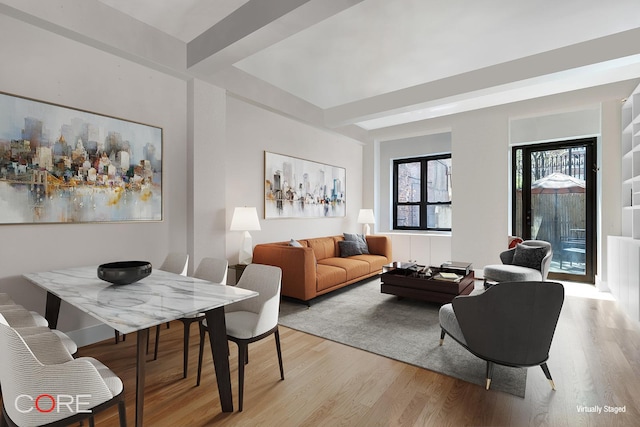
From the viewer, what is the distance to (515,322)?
209 cm

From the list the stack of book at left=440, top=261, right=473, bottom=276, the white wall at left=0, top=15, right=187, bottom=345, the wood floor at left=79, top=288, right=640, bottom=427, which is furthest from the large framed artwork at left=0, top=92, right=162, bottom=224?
the stack of book at left=440, top=261, right=473, bottom=276

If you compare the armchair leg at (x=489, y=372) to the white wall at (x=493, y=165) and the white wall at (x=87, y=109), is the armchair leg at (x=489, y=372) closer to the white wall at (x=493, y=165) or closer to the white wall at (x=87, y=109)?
the white wall at (x=87, y=109)

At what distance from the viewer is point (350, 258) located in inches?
217

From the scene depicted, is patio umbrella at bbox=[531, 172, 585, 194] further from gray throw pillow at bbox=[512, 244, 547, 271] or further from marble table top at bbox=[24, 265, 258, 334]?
marble table top at bbox=[24, 265, 258, 334]

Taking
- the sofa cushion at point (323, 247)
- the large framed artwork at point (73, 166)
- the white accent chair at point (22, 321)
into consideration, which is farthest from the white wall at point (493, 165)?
the white accent chair at point (22, 321)

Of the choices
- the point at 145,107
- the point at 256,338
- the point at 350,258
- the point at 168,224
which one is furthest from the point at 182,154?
the point at 350,258

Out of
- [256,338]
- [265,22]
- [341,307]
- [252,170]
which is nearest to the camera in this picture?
[256,338]

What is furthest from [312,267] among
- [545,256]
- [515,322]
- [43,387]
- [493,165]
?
[493,165]

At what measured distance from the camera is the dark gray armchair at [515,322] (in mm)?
2043

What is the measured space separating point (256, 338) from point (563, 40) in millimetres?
4439

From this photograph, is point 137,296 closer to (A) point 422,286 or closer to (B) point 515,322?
(B) point 515,322

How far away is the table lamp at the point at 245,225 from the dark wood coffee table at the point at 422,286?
6.17 feet

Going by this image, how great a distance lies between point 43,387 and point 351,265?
4.03m

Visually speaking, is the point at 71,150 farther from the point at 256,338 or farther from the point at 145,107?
the point at 256,338
